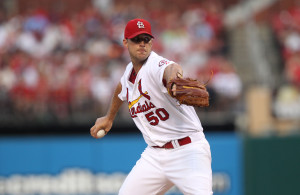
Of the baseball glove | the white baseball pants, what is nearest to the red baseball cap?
the baseball glove

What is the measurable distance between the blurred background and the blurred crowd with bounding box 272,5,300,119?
2cm

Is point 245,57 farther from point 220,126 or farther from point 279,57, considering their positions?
point 220,126

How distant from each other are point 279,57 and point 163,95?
8.11 metres

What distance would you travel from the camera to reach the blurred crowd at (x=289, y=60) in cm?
968

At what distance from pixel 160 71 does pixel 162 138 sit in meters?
0.66

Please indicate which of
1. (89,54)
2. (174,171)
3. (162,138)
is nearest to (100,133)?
(162,138)

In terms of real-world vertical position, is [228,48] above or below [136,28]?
above

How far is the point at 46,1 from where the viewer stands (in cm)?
1343

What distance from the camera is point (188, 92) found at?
12.5 ft

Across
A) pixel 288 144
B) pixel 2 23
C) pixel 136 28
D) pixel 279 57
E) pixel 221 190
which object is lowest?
pixel 221 190

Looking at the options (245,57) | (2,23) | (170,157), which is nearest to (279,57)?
(245,57)

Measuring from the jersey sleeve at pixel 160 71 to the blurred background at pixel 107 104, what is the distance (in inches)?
177

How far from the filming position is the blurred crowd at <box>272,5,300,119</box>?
31.8 feet

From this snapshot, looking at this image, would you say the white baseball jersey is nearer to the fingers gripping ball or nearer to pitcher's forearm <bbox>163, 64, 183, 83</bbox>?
pitcher's forearm <bbox>163, 64, 183, 83</bbox>
